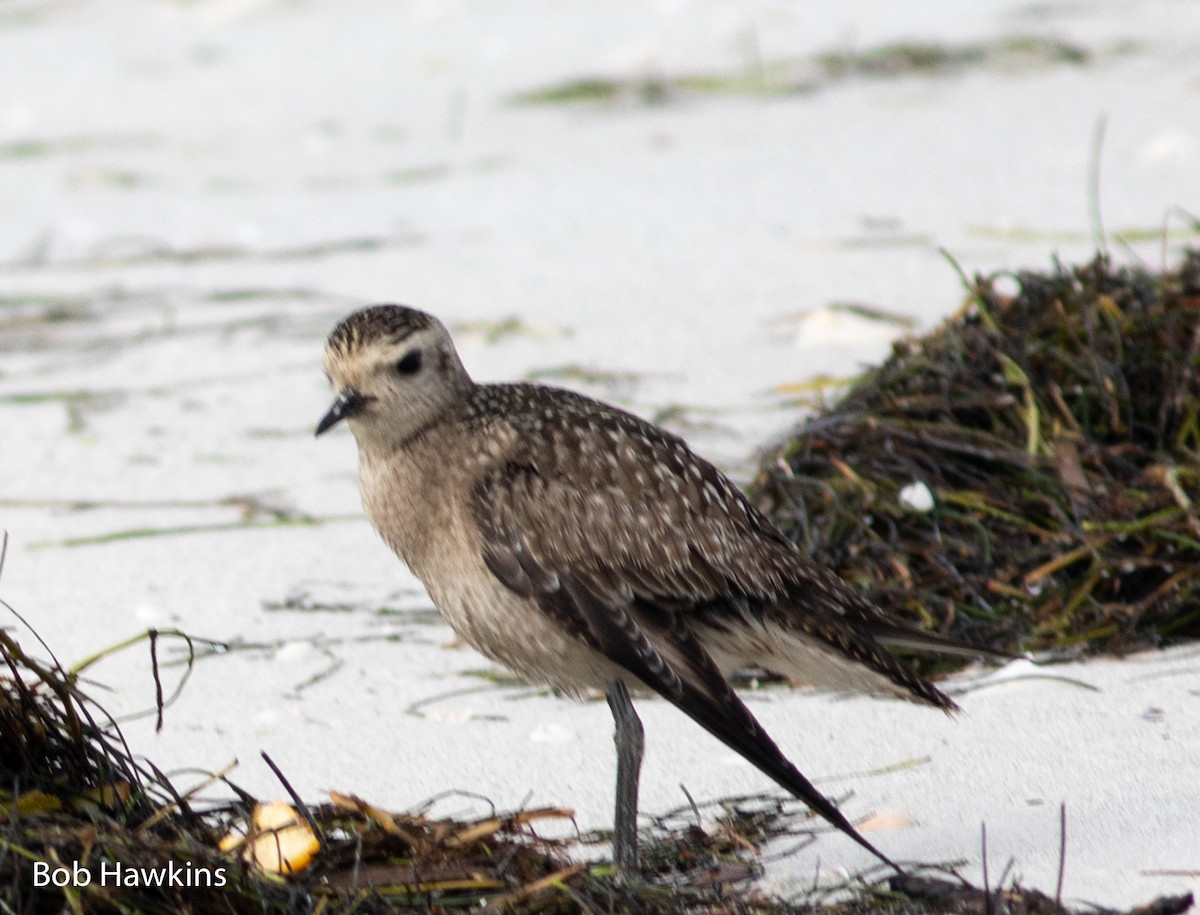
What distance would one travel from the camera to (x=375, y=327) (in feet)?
13.3

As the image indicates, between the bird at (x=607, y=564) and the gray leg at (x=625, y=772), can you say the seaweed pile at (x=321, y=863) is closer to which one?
the gray leg at (x=625, y=772)

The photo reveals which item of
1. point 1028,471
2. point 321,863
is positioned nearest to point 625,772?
point 321,863

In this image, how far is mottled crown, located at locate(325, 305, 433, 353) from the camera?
4031mm

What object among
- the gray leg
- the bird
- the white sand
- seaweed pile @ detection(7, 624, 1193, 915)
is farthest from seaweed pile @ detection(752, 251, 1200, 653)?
seaweed pile @ detection(7, 624, 1193, 915)

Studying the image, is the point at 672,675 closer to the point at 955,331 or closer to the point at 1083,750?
the point at 1083,750

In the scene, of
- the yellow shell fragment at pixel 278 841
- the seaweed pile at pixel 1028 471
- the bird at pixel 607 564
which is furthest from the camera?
the seaweed pile at pixel 1028 471

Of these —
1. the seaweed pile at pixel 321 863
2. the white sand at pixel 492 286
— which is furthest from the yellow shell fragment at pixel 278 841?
the white sand at pixel 492 286

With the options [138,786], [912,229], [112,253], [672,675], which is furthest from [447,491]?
[112,253]

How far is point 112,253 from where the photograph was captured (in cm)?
810

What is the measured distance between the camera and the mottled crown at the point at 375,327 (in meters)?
4.03

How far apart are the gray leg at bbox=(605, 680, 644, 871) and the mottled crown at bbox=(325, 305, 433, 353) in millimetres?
865

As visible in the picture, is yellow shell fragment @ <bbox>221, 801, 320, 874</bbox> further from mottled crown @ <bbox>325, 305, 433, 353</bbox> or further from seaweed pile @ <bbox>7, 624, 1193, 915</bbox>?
mottled crown @ <bbox>325, 305, 433, 353</bbox>

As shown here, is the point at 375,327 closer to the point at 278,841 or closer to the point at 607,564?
the point at 607,564

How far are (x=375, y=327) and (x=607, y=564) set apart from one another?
749mm
